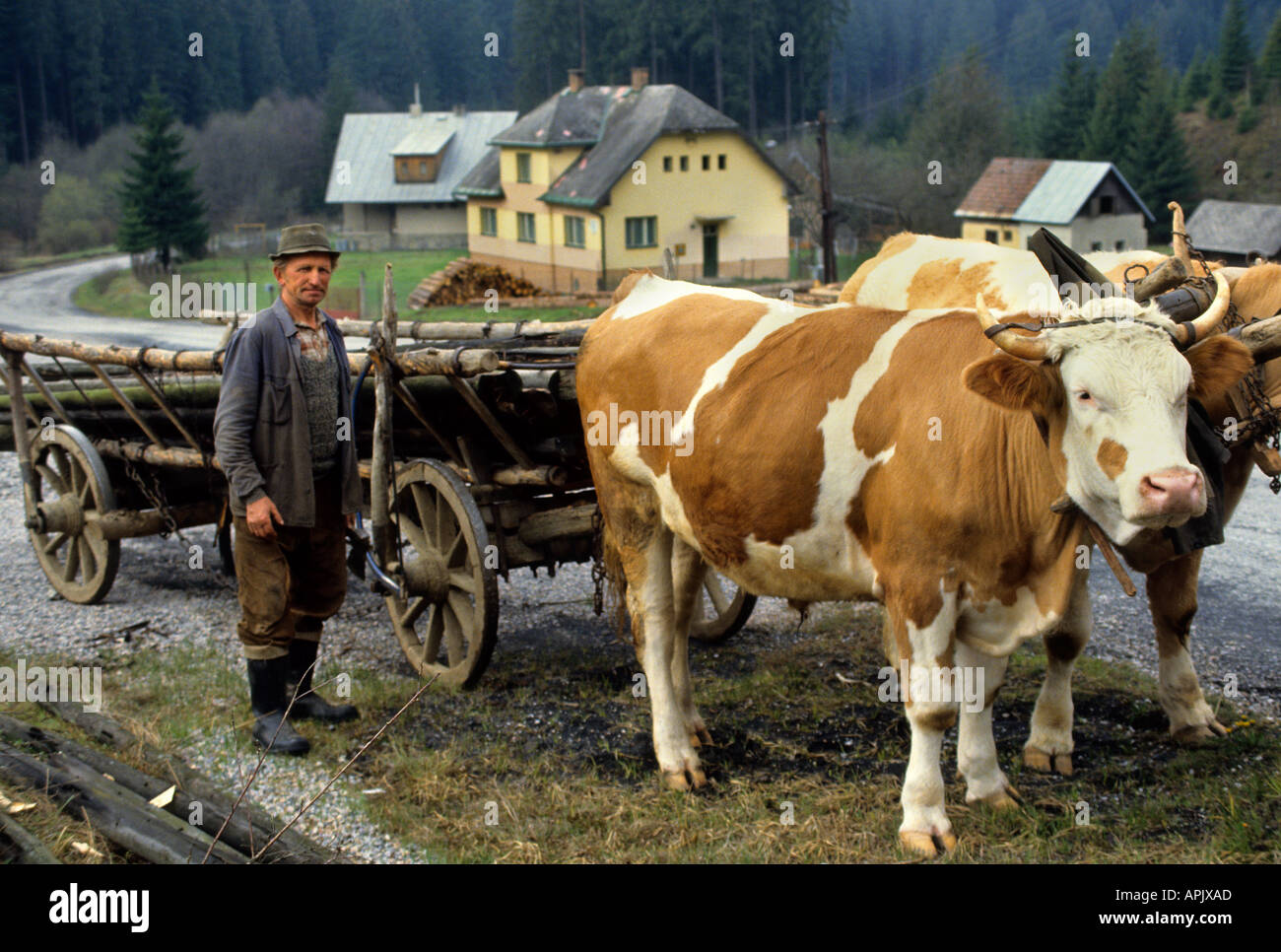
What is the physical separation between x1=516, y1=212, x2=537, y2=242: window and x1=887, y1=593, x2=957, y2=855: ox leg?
117ft

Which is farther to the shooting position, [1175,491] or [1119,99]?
[1119,99]

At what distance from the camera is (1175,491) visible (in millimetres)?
3535

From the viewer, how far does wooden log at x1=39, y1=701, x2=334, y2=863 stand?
14.6ft

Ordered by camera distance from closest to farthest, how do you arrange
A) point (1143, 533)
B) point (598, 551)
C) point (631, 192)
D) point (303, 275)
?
point (1143, 533) → point (303, 275) → point (598, 551) → point (631, 192)

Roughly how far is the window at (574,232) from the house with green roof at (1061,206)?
14121mm

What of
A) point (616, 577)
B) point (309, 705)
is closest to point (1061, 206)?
point (616, 577)

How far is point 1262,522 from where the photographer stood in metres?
10.1

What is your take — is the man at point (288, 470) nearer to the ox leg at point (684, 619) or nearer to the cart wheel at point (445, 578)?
the cart wheel at point (445, 578)

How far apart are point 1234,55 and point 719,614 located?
54358 mm

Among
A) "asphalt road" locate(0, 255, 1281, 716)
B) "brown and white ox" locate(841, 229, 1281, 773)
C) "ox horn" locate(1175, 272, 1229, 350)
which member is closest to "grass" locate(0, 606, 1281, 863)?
"brown and white ox" locate(841, 229, 1281, 773)

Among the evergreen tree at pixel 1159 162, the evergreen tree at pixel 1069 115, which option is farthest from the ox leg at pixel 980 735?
the evergreen tree at pixel 1069 115

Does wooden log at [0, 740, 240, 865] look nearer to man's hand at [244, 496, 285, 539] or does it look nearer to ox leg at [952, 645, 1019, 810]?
man's hand at [244, 496, 285, 539]

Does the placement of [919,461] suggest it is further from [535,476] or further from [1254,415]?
[535,476]

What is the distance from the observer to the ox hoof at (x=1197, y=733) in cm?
551
